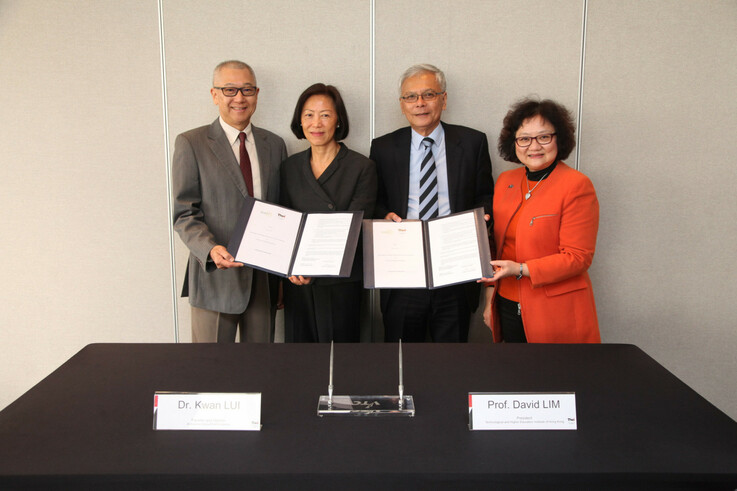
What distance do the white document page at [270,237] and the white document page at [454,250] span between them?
0.58 meters

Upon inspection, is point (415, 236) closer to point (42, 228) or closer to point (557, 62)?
point (557, 62)

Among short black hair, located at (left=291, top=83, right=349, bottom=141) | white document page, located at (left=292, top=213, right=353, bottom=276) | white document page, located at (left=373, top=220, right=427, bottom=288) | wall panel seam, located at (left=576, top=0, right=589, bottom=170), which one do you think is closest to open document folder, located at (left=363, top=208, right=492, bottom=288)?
white document page, located at (left=373, top=220, right=427, bottom=288)

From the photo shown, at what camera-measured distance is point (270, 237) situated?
2.16m

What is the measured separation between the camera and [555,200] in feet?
6.90

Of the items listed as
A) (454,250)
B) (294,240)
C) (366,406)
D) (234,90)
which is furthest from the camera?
(234,90)

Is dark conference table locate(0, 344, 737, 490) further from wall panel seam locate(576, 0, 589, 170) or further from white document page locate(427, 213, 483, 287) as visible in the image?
wall panel seam locate(576, 0, 589, 170)

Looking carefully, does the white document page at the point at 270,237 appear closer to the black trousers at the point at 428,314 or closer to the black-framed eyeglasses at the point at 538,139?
the black trousers at the point at 428,314

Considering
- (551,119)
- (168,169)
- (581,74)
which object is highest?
(581,74)

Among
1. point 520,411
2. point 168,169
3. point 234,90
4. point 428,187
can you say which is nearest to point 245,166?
point 234,90

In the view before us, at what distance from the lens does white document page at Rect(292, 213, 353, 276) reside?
6.79 feet

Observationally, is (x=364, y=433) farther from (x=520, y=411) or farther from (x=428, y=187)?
(x=428, y=187)

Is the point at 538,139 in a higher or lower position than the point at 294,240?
higher

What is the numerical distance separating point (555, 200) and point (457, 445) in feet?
4.11

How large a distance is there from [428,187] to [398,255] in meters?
0.61
